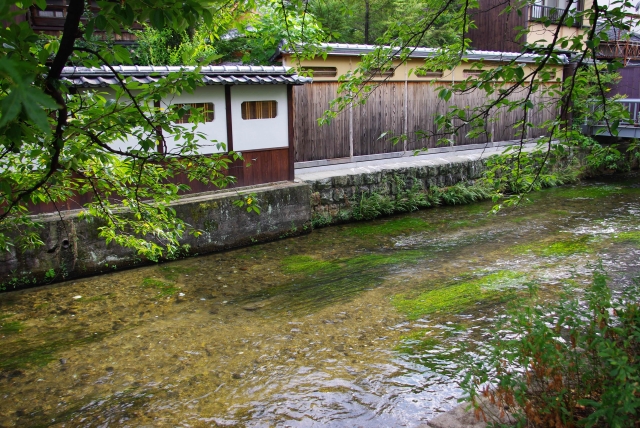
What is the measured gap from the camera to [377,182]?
12883 millimetres

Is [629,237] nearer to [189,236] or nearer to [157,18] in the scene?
[189,236]

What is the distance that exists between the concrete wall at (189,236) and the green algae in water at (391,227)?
1.27m

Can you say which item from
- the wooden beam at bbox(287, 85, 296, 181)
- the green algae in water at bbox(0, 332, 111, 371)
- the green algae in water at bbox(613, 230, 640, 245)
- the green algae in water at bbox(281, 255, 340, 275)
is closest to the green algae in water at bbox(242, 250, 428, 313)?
the green algae in water at bbox(281, 255, 340, 275)

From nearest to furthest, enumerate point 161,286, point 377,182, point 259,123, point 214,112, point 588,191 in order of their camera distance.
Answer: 1. point 161,286
2. point 214,112
3. point 259,123
4. point 377,182
5. point 588,191

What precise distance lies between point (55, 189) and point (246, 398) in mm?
2833

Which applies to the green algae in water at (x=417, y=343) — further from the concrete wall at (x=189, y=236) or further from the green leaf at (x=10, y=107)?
the green leaf at (x=10, y=107)

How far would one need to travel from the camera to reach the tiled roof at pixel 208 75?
27.4 ft

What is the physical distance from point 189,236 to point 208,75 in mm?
3135

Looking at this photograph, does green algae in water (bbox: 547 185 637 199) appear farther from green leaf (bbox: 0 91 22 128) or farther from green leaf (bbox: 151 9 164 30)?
green leaf (bbox: 0 91 22 128)

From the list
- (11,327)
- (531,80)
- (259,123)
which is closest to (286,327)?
(11,327)

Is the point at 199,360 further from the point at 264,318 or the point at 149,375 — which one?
the point at 264,318

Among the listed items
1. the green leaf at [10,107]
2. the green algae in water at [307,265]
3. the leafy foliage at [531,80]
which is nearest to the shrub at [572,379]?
the leafy foliage at [531,80]

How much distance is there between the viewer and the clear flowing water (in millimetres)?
5254

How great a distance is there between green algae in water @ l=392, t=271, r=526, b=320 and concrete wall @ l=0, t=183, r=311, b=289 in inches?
155
